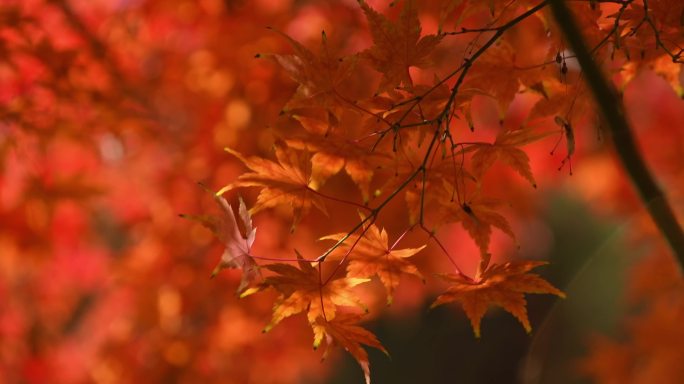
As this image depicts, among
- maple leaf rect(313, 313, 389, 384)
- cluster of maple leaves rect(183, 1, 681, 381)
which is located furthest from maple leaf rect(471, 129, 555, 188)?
maple leaf rect(313, 313, 389, 384)

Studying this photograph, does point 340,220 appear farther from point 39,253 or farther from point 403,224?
point 39,253

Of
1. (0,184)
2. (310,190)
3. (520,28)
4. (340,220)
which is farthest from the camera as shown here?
(0,184)

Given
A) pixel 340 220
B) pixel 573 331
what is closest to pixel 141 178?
pixel 340 220

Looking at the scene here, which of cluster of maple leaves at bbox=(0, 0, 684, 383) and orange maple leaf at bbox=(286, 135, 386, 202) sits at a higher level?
orange maple leaf at bbox=(286, 135, 386, 202)

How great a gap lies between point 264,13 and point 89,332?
244 cm

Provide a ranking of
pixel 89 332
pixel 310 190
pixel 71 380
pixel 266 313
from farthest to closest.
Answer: pixel 89 332
pixel 71 380
pixel 266 313
pixel 310 190

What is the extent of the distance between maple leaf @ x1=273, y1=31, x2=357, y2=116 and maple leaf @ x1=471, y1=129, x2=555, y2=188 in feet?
0.55

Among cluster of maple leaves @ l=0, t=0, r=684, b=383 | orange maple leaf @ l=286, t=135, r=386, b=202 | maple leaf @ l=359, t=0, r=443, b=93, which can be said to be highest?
maple leaf @ l=359, t=0, r=443, b=93

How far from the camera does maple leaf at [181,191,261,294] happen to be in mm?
715

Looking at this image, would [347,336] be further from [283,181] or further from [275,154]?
[275,154]

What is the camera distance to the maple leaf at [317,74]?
2.42ft

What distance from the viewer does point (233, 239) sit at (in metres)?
0.74

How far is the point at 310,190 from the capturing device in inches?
31.3

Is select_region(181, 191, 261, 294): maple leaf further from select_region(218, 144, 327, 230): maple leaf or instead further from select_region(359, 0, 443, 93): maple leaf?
select_region(359, 0, 443, 93): maple leaf
